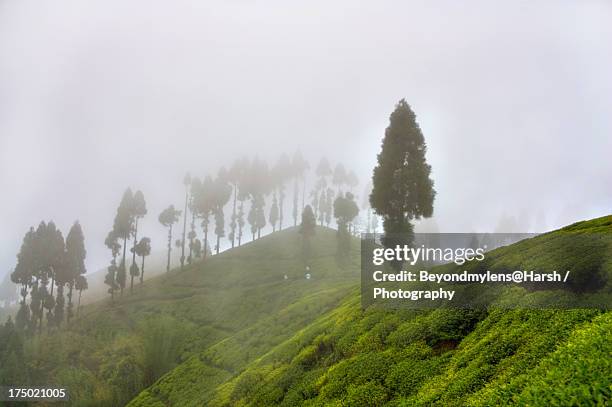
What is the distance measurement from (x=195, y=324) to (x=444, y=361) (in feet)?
165

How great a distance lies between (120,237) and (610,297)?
289 feet

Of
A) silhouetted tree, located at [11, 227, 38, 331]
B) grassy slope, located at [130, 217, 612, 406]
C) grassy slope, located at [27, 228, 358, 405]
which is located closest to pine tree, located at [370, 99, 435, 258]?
grassy slope, located at [27, 228, 358, 405]

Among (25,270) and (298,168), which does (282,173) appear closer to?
(298,168)

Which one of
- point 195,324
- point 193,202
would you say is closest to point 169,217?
point 193,202

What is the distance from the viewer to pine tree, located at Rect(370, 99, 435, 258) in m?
37.7

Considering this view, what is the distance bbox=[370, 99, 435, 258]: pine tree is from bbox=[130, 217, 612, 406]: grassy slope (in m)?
14.8

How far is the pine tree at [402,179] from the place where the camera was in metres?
37.7

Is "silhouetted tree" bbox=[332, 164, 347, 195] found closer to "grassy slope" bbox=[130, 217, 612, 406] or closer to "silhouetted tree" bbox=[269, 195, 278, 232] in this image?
"silhouetted tree" bbox=[269, 195, 278, 232]

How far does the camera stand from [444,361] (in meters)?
14.5

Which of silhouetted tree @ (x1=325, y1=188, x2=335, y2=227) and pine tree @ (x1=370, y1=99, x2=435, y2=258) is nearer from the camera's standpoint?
pine tree @ (x1=370, y1=99, x2=435, y2=258)

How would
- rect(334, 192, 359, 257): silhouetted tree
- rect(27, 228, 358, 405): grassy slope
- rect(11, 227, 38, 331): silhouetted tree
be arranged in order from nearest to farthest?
rect(27, 228, 358, 405): grassy slope → rect(11, 227, 38, 331): silhouetted tree → rect(334, 192, 359, 257): silhouetted tree

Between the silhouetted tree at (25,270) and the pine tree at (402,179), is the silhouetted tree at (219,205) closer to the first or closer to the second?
the silhouetted tree at (25,270)

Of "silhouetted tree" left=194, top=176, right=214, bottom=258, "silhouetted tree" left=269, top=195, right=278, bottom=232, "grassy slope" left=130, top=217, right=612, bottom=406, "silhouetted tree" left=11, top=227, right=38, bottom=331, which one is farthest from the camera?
"silhouetted tree" left=269, top=195, right=278, bottom=232

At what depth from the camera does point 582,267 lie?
14.5m
